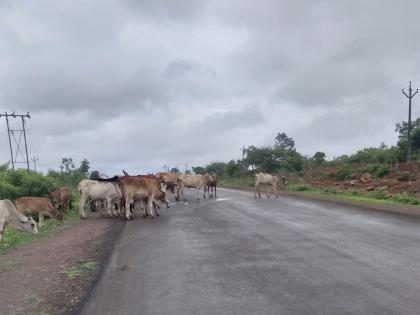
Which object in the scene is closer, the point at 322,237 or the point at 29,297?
the point at 29,297

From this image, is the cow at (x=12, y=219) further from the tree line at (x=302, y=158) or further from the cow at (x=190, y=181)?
the tree line at (x=302, y=158)

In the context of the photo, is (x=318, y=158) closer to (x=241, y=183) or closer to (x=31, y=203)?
(x=241, y=183)

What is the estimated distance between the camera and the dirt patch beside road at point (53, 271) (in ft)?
24.1

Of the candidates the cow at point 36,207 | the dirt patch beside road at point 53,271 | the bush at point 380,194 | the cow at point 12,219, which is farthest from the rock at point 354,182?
the cow at point 12,219

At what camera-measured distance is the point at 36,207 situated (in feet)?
62.2

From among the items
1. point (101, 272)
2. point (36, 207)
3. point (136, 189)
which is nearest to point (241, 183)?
point (136, 189)

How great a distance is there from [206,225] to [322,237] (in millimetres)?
4346

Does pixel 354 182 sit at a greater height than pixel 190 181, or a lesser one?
lesser

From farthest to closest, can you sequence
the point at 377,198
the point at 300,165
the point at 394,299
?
the point at 300,165 < the point at 377,198 < the point at 394,299

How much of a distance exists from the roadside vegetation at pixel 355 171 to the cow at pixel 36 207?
652 inches

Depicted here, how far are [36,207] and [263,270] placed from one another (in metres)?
12.5

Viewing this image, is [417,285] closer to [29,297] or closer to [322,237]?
[322,237]

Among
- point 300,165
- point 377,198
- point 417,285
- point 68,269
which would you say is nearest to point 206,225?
point 68,269

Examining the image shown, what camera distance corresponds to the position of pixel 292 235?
44.0ft
